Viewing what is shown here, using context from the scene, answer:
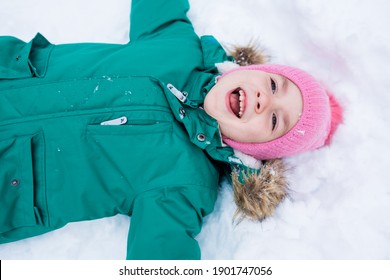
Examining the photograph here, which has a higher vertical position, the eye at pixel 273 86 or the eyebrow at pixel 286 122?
the eye at pixel 273 86

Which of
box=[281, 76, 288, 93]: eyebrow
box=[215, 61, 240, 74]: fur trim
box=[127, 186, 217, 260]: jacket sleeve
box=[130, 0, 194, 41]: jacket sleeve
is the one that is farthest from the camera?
box=[130, 0, 194, 41]: jacket sleeve

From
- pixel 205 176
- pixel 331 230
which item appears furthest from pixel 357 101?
pixel 205 176

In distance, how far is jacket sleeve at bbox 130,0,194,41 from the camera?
2.17m

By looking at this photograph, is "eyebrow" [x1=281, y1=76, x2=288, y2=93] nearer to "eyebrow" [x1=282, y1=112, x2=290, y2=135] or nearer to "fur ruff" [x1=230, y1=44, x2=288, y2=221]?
"eyebrow" [x1=282, y1=112, x2=290, y2=135]

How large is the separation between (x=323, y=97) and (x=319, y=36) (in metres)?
0.42

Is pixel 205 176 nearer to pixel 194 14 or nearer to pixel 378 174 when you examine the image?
pixel 378 174

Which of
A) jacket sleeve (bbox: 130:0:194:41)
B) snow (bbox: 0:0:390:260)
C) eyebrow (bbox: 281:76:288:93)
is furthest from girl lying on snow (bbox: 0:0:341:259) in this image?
jacket sleeve (bbox: 130:0:194:41)

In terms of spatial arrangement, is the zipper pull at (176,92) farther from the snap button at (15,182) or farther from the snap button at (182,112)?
the snap button at (15,182)

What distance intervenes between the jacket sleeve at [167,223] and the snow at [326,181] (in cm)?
22

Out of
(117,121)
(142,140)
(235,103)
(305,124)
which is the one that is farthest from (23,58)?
(305,124)

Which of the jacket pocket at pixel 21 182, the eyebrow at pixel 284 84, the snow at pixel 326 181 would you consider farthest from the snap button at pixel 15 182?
the eyebrow at pixel 284 84

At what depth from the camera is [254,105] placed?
1.74 metres

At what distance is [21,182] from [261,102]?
1.18 m

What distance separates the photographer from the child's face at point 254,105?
1741 millimetres
